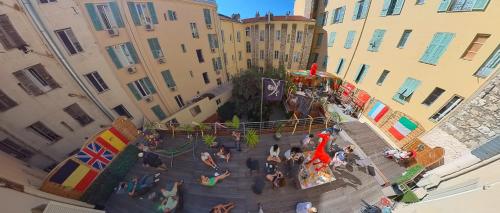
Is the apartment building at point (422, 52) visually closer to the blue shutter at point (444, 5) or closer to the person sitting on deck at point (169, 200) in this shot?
the blue shutter at point (444, 5)

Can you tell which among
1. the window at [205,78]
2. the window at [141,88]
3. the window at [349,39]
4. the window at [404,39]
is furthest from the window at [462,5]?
the window at [141,88]

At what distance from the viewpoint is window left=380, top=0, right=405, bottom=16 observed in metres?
13.5

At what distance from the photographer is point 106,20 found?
37.8 ft

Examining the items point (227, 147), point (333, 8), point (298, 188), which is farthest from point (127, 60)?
point (333, 8)

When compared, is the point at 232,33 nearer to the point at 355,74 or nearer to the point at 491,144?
the point at 355,74

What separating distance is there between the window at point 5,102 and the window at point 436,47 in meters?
26.8

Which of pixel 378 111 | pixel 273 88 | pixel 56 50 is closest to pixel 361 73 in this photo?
pixel 378 111

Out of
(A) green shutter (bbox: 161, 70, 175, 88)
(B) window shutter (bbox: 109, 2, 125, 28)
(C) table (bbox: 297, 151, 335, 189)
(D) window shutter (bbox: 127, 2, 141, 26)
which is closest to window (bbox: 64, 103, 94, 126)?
(A) green shutter (bbox: 161, 70, 175, 88)

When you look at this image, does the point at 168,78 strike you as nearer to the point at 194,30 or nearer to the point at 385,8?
the point at 194,30

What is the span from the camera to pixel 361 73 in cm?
1742

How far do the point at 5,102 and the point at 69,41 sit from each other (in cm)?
462

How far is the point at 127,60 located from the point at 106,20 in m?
2.97

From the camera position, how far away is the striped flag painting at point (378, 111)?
14.6 m

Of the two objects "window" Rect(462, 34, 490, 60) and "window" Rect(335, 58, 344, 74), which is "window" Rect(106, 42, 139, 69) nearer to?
"window" Rect(335, 58, 344, 74)
